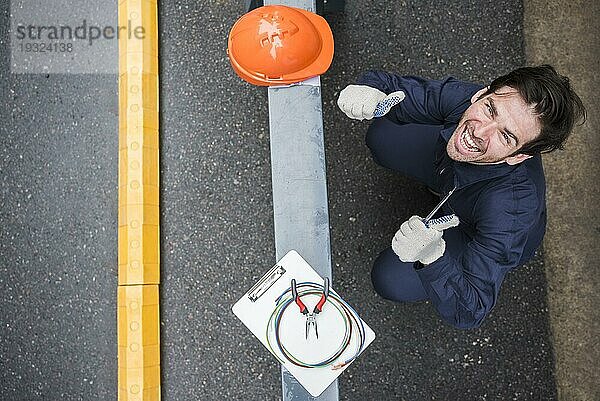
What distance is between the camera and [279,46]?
1264 millimetres

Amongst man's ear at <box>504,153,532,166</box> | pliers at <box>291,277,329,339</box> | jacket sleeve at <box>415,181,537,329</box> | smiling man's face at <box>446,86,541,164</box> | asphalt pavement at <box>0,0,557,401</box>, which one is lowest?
asphalt pavement at <box>0,0,557,401</box>

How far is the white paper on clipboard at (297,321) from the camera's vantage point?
128 cm

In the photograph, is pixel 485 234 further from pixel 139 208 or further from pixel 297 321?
pixel 139 208

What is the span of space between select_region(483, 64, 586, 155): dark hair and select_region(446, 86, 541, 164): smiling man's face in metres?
0.01

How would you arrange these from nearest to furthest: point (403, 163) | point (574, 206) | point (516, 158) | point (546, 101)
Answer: point (546, 101) < point (516, 158) < point (403, 163) < point (574, 206)

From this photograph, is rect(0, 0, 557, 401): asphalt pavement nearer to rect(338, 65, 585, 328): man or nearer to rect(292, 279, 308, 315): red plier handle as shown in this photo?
rect(338, 65, 585, 328): man

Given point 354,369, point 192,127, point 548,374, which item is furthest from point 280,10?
point 548,374

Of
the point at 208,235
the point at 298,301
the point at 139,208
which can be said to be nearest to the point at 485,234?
the point at 298,301

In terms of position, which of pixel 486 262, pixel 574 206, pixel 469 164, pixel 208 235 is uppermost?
pixel 469 164

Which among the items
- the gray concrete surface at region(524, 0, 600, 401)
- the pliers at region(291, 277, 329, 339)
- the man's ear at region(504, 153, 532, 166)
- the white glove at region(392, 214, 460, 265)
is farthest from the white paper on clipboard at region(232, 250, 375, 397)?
the gray concrete surface at region(524, 0, 600, 401)

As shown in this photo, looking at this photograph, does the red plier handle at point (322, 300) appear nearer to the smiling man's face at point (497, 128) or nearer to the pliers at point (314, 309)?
the pliers at point (314, 309)

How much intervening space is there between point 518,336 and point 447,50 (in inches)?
34.6

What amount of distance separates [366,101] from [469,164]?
265 mm

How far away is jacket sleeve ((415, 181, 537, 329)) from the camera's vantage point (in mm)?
1307
